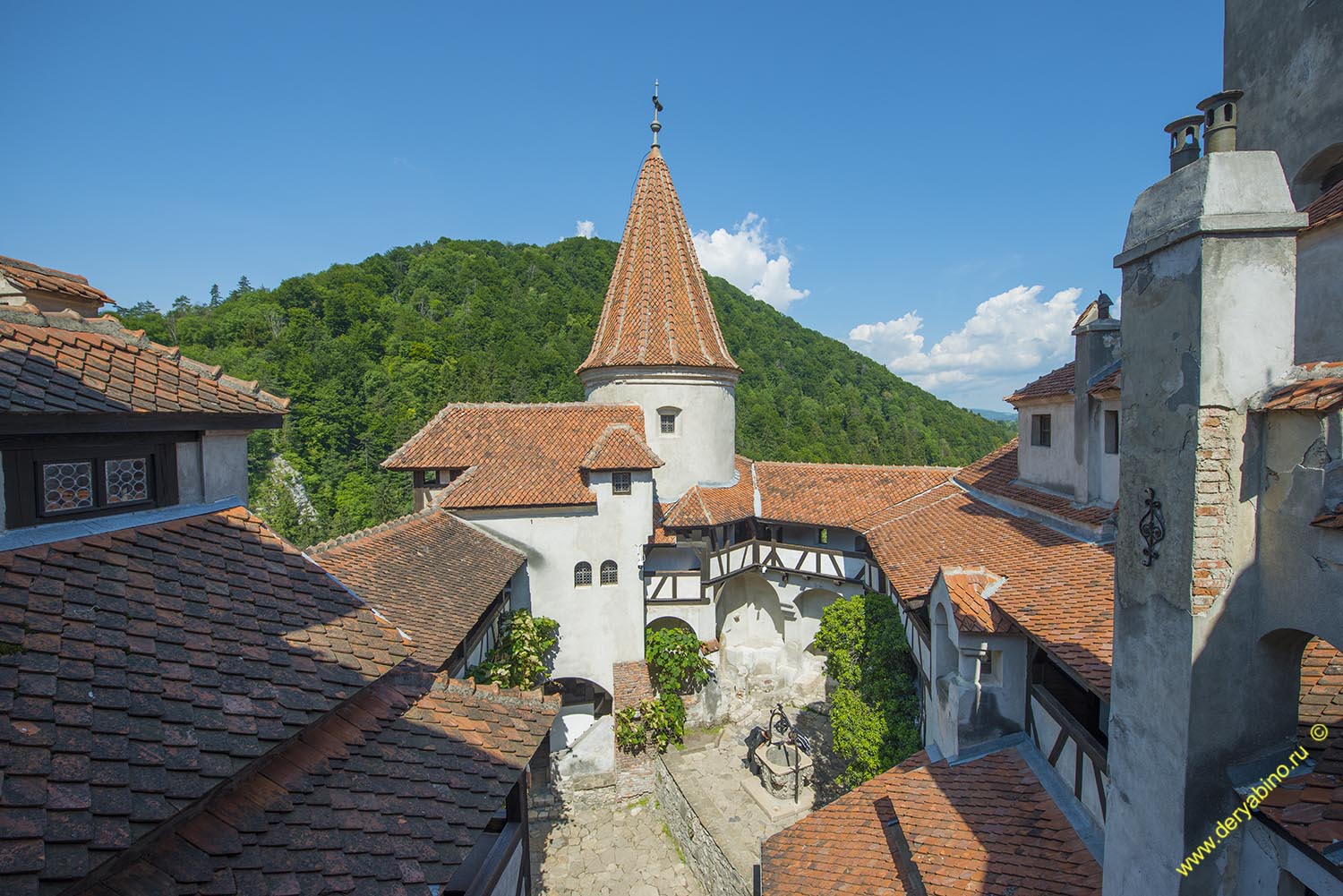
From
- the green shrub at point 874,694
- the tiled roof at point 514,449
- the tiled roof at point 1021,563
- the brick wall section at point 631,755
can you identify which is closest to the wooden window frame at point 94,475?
the tiled roof at point 1021,563

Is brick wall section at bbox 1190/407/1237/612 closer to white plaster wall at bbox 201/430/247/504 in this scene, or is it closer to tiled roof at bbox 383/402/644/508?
white plaster wall at bbox 201/430/247/504

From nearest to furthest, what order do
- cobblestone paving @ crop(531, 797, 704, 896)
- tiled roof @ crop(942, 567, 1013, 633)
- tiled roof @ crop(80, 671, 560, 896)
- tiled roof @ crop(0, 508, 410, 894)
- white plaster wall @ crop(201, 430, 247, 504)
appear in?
tiled roof @ crop(0, 508, 410, 894), tiled roof @ crop(80, 671, 560, 896), white plaster wall @ crop(201, 430, 247, 504), tiled roof @ crop(942, 567, 1013, 633), cobblestone paving @ crop(531, 797, 704, 896)

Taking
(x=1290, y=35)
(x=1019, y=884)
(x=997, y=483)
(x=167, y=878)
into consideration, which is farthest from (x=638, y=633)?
(x=1290, y=35)

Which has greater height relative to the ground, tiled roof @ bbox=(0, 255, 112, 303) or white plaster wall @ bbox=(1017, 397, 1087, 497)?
tiled roof @ bbox=(0, 255, 112, 303)

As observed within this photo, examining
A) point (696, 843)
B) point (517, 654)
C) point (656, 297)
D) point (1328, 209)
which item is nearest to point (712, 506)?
point (656, 297)

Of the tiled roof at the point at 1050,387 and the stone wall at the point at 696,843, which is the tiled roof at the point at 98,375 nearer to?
A: the stone wall at the point at 696,843

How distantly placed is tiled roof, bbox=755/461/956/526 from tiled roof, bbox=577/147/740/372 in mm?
4041

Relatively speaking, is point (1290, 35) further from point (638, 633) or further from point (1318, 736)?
point (638, 633)

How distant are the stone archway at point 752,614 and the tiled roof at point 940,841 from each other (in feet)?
35.8

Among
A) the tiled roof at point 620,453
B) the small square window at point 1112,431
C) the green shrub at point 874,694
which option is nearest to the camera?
the small square window at point 1112,431

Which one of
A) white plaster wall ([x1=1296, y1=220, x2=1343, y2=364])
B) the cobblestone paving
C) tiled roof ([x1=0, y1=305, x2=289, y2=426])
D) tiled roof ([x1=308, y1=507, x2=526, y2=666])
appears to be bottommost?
the cobblestone paving

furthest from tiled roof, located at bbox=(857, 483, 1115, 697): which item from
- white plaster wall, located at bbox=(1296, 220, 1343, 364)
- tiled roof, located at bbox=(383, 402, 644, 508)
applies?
tiled roof, located at bbox=(383, 402, 644, 508)

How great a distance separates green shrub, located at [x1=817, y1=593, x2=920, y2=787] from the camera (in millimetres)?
10898

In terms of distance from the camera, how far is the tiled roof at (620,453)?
14.8 m
